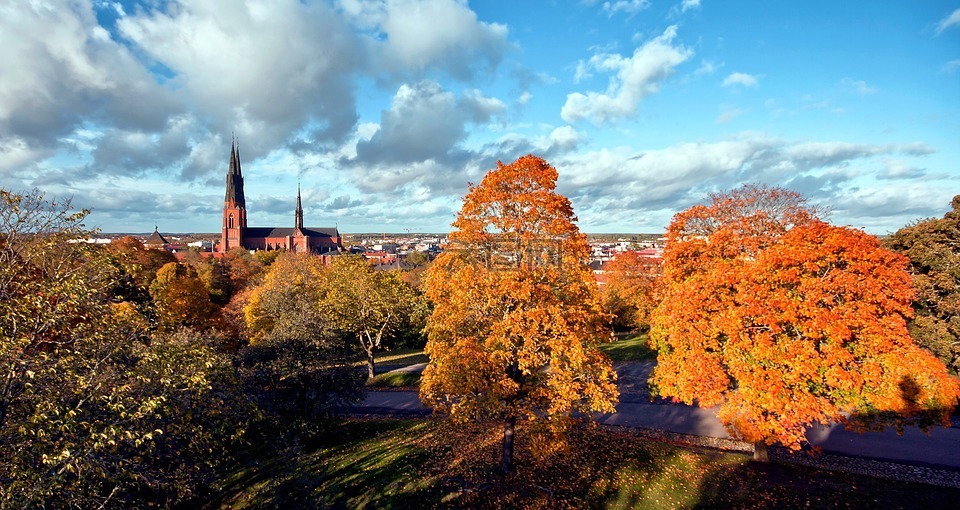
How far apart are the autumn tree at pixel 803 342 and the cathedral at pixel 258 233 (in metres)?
98.8

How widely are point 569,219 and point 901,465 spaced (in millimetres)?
13488

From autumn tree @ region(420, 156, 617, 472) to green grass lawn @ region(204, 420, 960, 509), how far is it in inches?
49.7

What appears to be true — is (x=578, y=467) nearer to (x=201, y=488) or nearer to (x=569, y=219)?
(x=569, y=219)

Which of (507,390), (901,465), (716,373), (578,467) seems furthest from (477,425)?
(901,465)

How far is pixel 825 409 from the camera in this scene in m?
10.8

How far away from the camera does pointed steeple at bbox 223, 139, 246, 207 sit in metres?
99.4

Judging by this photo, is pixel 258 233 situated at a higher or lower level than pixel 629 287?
higher

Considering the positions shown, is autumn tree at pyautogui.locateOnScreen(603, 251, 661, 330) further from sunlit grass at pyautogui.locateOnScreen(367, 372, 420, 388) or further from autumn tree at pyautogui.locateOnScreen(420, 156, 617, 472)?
autumn tree at pyautogui.locateOnScreen(420, 156, 617, 472)

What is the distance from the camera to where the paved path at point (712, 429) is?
45.5 ft

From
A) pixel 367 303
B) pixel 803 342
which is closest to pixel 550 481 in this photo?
pixel 803 342

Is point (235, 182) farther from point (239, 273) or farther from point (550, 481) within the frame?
point (550, 481)

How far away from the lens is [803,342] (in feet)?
35.2

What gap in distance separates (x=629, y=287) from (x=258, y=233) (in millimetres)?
115317

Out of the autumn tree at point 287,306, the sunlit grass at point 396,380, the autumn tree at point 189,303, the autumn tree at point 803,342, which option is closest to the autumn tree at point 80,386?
the autumn tree at point 287,306
